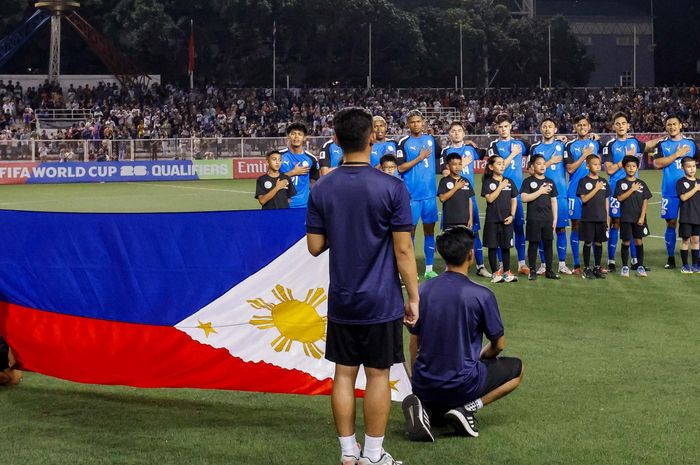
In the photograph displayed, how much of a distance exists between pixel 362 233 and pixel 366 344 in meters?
0.62

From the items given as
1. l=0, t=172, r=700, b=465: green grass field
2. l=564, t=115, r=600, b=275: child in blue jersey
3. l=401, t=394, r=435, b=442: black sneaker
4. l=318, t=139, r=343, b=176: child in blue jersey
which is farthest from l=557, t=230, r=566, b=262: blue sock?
l=401, t=394, r=435, b=442: black sneaker

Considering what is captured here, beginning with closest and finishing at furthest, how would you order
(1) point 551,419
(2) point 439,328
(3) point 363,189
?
(3) point 363,189, (2) point 439,328, (1) point 551,419

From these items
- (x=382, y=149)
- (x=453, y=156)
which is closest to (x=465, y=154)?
(x=453, y=156)

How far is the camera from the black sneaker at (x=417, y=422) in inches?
235

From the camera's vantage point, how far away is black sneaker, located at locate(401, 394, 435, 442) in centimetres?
597

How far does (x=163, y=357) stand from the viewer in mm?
6789

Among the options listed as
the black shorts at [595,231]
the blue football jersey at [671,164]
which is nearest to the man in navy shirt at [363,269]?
the black shorts at [595,231]

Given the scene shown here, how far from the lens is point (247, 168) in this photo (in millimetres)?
34812

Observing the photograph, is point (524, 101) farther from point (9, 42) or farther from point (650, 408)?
point (650, 408)

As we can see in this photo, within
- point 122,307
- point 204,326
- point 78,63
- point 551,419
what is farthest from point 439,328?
point 78,63

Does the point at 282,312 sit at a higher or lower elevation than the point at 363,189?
lower

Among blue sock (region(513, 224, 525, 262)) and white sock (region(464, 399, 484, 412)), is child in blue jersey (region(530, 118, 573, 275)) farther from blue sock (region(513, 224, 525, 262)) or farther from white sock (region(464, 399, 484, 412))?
white sock (region(464, 399, 484, 412))

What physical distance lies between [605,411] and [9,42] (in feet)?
158

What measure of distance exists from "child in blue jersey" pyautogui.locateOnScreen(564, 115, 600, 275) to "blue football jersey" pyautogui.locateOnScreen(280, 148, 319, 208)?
3638mm
